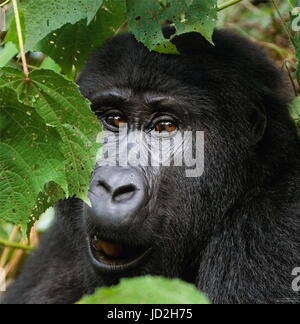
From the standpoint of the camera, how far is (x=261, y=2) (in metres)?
6.84

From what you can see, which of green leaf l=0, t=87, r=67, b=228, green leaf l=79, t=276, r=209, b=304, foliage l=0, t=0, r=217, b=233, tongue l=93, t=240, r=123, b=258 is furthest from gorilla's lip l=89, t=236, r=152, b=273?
green leaf l=79, t=276, r=209, b=304

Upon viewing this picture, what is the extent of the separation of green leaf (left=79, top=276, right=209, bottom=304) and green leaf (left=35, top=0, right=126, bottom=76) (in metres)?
2.32

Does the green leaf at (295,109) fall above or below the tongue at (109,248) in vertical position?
above

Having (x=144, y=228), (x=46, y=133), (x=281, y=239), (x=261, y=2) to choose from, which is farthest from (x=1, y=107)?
(x=261, y=2)

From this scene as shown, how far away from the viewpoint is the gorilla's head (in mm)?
3334

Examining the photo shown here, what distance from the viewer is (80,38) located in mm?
3689

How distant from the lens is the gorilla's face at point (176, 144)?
332 centimetres

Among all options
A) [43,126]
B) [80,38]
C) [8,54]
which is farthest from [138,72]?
[43,126]

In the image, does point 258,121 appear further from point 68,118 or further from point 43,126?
point 43,126

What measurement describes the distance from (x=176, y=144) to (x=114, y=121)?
39 cm

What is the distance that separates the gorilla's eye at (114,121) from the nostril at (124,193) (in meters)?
0.56

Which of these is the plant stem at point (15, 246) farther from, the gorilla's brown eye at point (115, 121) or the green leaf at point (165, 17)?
the green leaf at point (165, 17)

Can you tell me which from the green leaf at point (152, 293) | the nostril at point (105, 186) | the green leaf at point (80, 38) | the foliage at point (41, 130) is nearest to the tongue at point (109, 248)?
the nostril at point (105, 186)
